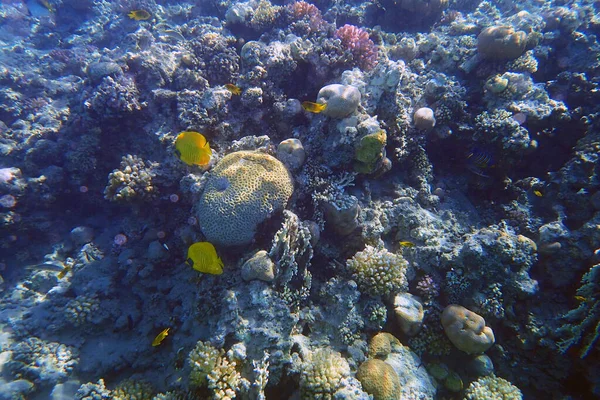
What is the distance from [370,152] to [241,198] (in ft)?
7.02

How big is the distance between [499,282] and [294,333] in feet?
11.3

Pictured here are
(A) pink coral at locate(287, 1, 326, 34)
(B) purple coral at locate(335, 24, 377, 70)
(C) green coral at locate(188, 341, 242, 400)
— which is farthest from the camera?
(A) pink coral at locate(287, 1, 326, 34)

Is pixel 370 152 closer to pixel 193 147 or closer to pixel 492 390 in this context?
pixel 193 147

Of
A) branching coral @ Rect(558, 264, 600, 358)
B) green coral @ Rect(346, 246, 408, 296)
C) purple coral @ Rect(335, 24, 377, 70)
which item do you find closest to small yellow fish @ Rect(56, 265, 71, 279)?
green coral @ Rect(346, 246, 408, 296)

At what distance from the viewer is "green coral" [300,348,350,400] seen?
10.9 feet

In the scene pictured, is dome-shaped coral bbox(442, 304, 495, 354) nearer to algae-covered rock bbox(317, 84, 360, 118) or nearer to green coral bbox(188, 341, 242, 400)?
green coral bbox(188, 341, 242, 400)

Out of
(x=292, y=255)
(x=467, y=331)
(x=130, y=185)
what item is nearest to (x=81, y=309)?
(x=130, y=185)

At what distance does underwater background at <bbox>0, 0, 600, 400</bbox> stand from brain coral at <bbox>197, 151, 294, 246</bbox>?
31 mm

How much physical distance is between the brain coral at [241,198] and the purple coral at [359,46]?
11.5 ft

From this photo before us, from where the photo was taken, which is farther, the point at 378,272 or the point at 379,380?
the point at 378,272

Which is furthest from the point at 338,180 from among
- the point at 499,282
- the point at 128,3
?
the point at 128,3

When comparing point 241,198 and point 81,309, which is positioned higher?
point 241,198

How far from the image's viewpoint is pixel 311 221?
444cm

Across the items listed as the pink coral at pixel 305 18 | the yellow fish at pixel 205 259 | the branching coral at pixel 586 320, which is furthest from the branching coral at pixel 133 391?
the pink coral at pixel 305 18
